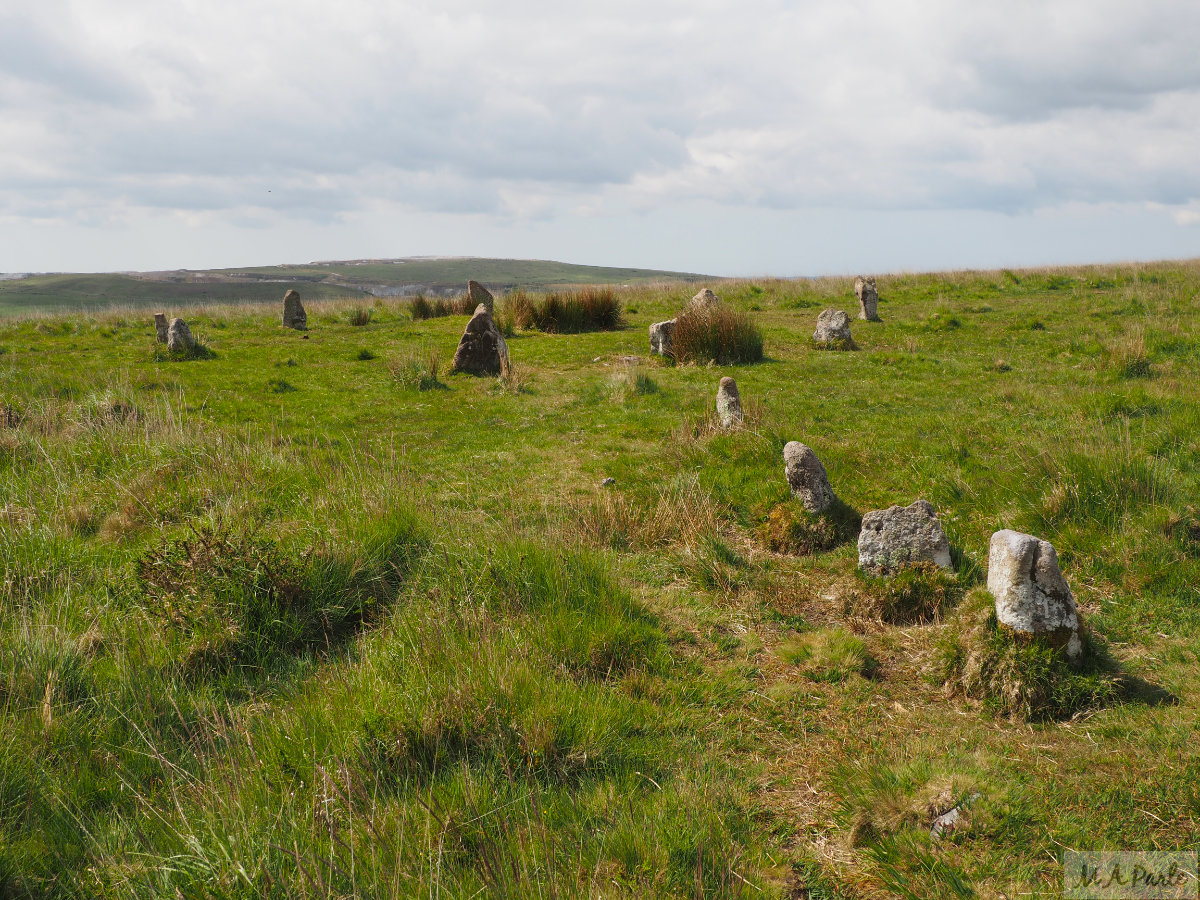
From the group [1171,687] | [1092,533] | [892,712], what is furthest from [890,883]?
[1092,533]

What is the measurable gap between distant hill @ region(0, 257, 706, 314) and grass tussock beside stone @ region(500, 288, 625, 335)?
43.2 metres

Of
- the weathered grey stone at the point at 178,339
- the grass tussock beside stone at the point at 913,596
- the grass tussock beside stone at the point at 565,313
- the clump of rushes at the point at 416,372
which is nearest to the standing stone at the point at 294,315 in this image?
the weathered grey stone at the point at 178,339

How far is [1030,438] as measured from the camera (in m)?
8.76

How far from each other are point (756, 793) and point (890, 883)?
2.78 feet

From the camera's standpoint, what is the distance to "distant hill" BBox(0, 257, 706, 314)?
314 ft

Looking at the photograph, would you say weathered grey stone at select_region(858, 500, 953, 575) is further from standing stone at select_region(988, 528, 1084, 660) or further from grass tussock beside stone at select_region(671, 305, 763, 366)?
grass tussock beside stone at select_region(671, 305, 763, 366)

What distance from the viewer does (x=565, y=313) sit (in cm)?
2130

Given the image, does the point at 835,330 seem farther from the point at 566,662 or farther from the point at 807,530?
the point at 566,662

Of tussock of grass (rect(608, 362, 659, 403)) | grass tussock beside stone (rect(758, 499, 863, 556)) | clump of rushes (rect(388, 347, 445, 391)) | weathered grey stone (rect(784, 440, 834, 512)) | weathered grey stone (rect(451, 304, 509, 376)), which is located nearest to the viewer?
grass tussock beside stone (rect(758, 499, 863, 556))

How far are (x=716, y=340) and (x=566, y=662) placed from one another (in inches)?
446

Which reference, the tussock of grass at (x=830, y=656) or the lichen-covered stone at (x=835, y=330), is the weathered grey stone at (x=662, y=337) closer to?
the lichen-covered stone at (x=835, y=330)

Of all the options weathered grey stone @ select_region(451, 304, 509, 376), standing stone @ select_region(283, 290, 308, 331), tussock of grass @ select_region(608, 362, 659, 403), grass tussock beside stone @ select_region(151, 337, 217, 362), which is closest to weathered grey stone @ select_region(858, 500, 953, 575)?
tussock of grass @ select_region(608, 362, 659, 403)

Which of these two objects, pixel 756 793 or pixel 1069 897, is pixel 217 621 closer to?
pixel 756 793

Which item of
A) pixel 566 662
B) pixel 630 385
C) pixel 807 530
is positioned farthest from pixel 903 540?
pixel 630 385
